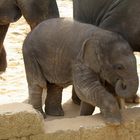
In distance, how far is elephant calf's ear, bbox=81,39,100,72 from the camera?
339 cm

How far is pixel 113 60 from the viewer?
335 centimetres

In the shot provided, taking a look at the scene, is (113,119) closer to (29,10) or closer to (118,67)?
(118,67)

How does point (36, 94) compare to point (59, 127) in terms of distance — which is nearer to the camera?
point (59, 127)

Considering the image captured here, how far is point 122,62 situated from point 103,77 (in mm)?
174

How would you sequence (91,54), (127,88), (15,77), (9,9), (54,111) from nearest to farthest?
(127,88)
(91,54)
(54,111)
(9,9)
(15,77)

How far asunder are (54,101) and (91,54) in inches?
28.2

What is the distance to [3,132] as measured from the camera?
A: 10.5 ft

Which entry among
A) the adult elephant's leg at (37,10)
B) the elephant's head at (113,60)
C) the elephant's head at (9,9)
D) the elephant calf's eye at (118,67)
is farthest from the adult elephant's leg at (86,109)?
the elephant's head at (9,9)

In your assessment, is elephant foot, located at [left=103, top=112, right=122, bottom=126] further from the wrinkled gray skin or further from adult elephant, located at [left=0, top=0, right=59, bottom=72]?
adult elephant, located at [left=0, top=0, right=59, bottom=72]

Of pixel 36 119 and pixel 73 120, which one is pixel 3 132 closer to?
pixel 36 119

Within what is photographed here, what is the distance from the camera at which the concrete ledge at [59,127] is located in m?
3.16

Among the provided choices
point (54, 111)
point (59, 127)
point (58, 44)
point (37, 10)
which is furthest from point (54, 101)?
point (37, 10)

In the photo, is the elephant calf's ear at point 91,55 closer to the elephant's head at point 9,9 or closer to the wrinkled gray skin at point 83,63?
the wrinkled gray skin at point 83,63

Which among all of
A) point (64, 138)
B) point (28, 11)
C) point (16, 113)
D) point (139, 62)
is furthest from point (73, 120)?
point (139, 62)
